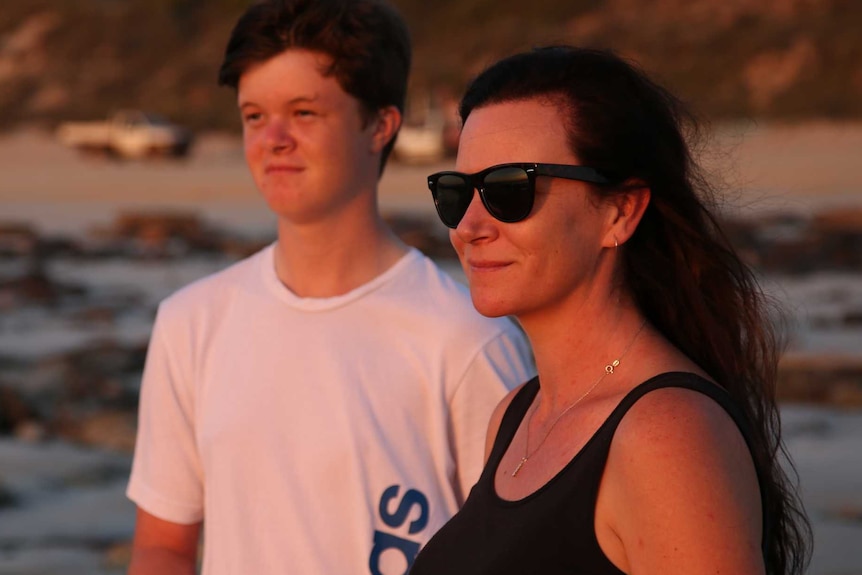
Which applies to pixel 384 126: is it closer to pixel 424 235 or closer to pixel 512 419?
pixel 512 419

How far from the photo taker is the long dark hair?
225 cm

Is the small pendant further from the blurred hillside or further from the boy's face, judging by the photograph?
the blurred hillside

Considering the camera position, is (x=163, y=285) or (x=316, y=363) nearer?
(x=316, y=363)

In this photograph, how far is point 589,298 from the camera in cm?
229

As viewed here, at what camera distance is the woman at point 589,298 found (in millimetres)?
2037

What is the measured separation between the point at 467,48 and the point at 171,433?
31451 mm

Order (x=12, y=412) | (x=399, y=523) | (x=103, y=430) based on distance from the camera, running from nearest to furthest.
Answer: (x=399, y=523)
(x=103, y=430)
(x=12, y=412)

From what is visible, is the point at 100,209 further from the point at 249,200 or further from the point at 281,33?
the point at 281,33

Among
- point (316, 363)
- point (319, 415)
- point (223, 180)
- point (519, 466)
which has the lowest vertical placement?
point (519, 466)

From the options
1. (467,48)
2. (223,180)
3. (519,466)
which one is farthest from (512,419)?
(467,48)

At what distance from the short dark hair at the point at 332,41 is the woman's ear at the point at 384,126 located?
17 millimetres

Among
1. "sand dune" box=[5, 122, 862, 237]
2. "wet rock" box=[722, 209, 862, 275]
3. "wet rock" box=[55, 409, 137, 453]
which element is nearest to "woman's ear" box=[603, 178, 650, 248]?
"wet rock" box=[55, 409, 137, 453]

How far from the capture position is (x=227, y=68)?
10.5 ft

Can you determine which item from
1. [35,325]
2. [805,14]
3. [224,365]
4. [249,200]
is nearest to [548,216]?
[224,365]
